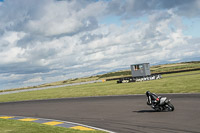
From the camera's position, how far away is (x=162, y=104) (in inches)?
566

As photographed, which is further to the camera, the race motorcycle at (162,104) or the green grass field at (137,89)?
the green grass field at (137,89)

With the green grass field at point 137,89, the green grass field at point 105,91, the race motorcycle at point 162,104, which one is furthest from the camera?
the green grass field at point 137,89

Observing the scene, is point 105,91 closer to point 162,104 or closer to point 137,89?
point 137,89

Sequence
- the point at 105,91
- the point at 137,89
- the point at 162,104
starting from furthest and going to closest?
the point at 105,91 < the point at 137,89 < the point at 162,104

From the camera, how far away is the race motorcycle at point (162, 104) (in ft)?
46.9

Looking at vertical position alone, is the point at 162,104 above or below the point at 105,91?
below

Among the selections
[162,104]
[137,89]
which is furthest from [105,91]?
[162,104]

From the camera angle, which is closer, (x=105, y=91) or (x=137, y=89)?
(x=137, y=89)

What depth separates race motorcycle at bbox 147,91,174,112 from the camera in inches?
563

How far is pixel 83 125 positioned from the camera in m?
12.8

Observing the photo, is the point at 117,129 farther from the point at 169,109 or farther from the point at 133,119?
the point at 169,109

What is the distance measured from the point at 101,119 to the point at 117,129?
115 inches

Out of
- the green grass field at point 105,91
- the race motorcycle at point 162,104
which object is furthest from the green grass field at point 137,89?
the race motorcycle at point 162,104

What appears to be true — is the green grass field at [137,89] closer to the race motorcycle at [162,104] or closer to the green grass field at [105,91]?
the green grass field at [105,91]
